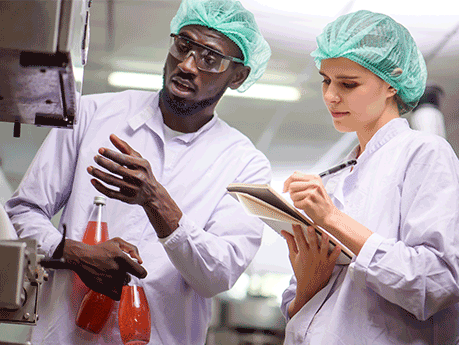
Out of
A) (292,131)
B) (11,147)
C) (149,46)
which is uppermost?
(149,46)

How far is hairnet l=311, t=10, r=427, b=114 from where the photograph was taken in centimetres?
155

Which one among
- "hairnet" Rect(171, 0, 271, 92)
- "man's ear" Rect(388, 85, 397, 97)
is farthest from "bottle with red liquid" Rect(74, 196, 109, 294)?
"man's ear" Rect(388, 85, 397, 97)

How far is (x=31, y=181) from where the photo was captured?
164cm

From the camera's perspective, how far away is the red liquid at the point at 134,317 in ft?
4.59

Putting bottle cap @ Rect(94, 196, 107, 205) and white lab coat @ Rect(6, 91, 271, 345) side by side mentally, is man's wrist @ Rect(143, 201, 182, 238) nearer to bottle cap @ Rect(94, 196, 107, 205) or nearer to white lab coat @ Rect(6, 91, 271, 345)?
white lab coat @ Rect(6, 91, 271, 345)

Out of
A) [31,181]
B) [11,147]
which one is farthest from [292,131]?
[31,181]

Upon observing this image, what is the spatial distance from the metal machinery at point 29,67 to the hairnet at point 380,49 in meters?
0.89

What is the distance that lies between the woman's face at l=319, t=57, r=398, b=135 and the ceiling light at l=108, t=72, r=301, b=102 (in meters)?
2.85

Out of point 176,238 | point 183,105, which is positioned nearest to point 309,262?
point 176,238

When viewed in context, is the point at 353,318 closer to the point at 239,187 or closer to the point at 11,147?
the point at 239,187

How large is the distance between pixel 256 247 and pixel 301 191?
1.24 ft

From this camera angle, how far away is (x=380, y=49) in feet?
5.11

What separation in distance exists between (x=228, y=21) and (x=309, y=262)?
1.01m

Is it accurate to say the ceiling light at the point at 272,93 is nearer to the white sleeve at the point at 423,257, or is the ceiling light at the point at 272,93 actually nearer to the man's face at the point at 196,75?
the man's face at the point at 196,75
